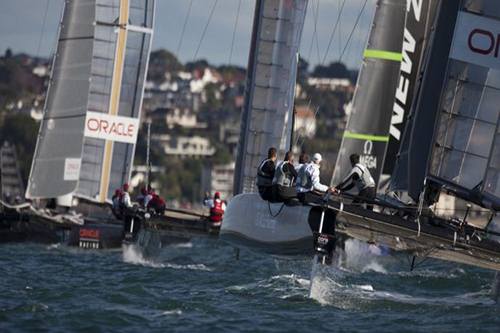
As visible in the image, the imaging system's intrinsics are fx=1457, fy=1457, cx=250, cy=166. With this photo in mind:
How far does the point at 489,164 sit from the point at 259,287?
3393 millimetres

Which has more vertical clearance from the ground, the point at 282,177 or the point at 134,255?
the point at 282,177

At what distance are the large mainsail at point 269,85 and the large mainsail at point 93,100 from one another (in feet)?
17.3

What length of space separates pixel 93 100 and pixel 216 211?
6.73 metres

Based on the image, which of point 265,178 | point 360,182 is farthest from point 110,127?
point 360,182

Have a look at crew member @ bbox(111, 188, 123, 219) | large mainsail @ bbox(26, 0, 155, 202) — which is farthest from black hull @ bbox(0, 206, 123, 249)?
large mainsail @ bbox(26, 0, 155, 202)

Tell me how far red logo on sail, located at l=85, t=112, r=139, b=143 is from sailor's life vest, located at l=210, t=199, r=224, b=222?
6.02 m

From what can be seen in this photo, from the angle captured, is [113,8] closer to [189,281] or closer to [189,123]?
[189,281]

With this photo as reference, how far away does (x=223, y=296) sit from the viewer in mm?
16438

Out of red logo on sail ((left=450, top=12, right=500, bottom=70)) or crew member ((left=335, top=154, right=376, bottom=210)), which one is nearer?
red logo on sail ((left=450, top=12, right=500, bottom=70))

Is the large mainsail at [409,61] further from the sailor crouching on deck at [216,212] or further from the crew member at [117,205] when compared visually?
the crew member at [117,205]

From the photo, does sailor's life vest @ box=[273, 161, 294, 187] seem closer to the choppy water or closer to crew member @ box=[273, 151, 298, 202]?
crew member @ box=[273, 151, 298, 202]

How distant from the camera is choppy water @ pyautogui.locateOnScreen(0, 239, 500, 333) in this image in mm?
14039

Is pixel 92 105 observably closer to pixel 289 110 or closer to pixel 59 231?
pixel 59 231

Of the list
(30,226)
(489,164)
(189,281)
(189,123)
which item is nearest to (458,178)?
(489,164)
